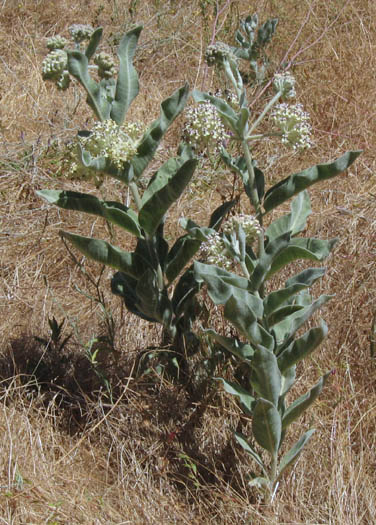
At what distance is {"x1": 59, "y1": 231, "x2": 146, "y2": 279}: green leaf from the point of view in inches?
68.7

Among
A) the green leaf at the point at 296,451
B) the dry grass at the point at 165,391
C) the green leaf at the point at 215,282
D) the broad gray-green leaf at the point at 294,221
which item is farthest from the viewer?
the dry grass at the point at 165,391

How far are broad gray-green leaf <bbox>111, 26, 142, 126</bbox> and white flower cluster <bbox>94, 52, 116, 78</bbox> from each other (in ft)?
0.08

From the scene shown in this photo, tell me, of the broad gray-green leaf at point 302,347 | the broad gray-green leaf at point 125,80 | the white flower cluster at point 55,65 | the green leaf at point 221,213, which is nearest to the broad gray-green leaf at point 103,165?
the broad gray-green leaf at point 125,80

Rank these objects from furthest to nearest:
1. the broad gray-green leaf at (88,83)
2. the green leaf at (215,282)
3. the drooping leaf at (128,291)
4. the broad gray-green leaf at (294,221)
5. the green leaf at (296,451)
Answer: the drooping leaf at (128,291) < the broad gray-green leaf at (294,221) < the green leaf at (296,451) < the broad gray-green leaf at (88,83) < the green leaf at (215,282)

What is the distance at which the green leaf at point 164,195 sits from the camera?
1.69m

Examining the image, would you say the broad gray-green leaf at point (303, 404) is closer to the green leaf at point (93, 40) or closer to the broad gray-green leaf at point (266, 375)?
the broad gray-green leaf at point (266, 375)

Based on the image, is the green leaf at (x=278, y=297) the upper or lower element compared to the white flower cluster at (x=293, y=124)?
lower

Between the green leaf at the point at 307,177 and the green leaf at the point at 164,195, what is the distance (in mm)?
238

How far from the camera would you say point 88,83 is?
166cm

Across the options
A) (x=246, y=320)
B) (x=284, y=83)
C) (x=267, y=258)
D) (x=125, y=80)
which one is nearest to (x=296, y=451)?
(x=246, y=320)

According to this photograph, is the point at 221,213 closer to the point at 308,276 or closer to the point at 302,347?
the point at 308,276

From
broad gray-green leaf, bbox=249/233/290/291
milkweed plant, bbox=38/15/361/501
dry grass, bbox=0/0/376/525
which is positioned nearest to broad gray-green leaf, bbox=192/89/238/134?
milkweed plant, bbox=38/15/361/501

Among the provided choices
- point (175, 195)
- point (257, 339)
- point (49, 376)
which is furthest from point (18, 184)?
point (257, 339)

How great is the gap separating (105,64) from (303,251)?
741mm
